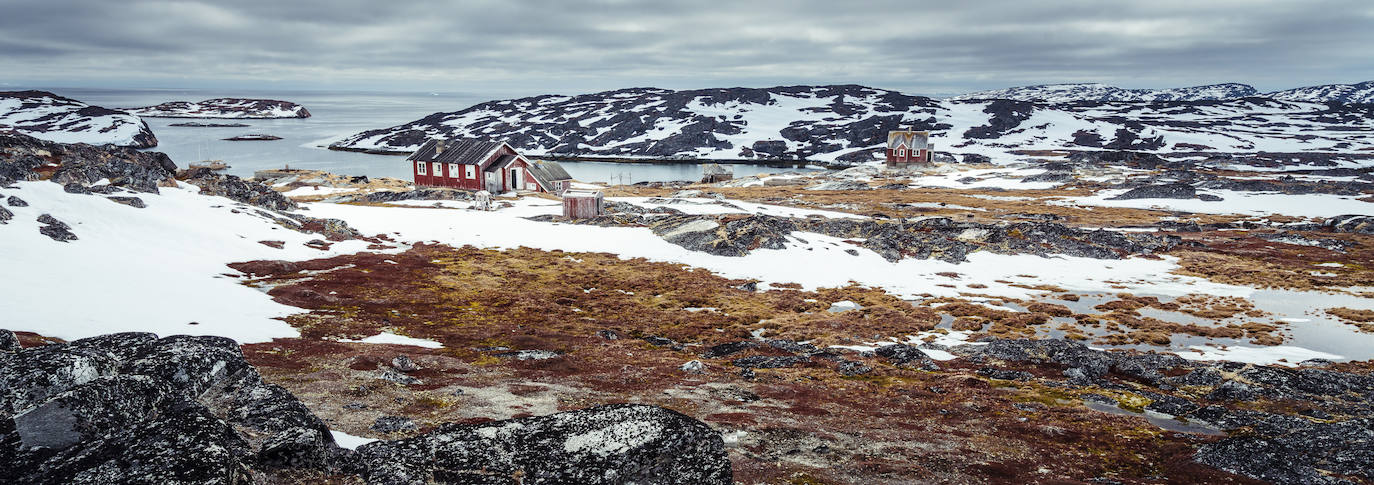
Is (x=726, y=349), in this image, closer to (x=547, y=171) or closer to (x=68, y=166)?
(x=68, y=166)

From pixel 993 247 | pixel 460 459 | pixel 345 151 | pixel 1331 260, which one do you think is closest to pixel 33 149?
pixel 460 459

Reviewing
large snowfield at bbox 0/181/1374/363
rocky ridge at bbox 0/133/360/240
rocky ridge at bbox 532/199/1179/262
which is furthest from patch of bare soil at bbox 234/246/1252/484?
rocky ridge at bbox 0/133/360/240

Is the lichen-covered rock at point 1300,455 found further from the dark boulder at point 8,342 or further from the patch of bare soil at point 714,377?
the dark boulder at point 8,342

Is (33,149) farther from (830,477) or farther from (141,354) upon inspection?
(830,477)

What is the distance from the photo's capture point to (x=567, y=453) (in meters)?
6.74

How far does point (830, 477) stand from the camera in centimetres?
1144

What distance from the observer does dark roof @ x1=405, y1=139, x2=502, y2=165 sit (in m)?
74.4

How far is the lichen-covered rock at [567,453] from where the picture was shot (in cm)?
649

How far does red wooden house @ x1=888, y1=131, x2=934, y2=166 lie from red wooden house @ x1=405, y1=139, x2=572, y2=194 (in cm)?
7384

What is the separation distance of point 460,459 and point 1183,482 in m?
13.4

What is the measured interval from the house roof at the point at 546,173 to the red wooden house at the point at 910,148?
239ft

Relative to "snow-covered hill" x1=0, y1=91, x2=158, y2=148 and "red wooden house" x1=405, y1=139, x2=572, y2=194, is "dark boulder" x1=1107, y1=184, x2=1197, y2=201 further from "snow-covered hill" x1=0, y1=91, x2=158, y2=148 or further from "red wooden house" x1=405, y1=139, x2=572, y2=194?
"snow-covered hill" x1=0, y1=91, x2=158, y2=148

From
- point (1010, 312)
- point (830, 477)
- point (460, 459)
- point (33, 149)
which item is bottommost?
point (1010, 312)

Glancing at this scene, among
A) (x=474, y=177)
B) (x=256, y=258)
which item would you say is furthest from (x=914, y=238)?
(x=474, y=177)
